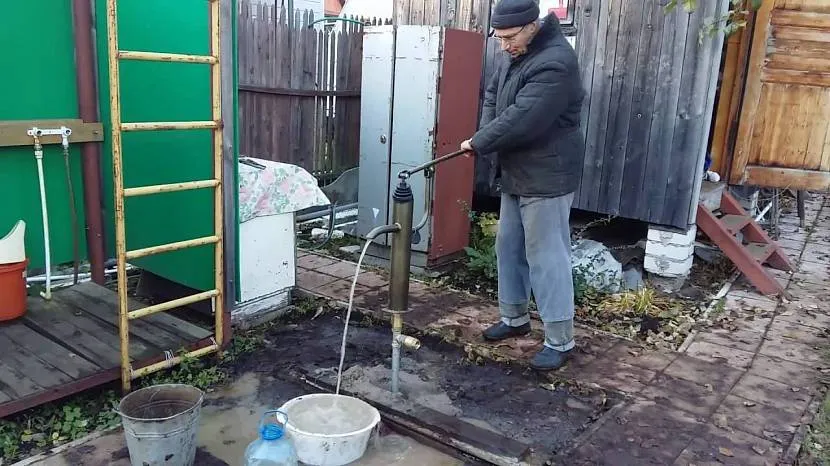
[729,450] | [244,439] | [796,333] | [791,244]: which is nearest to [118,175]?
[244,439]

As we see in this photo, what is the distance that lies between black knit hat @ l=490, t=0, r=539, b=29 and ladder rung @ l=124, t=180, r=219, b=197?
5.20ft

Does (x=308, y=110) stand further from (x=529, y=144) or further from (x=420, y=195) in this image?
(x=529, y=144)

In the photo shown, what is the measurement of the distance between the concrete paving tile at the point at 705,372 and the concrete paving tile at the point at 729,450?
0.47m

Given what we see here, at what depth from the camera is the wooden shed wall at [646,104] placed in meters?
4.47

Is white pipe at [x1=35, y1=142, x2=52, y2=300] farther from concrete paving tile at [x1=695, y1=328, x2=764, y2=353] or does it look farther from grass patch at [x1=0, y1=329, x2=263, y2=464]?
concrete paving tile at [x1=695, y1=328, x2=764, y2=353]

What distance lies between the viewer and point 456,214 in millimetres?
5035

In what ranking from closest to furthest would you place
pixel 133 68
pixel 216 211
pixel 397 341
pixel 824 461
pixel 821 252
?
pixel 824 461 < pixel 397 341 < pixel 216 211 < pixel 133 68 < pixel 821 252

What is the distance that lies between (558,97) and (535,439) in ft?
5.17

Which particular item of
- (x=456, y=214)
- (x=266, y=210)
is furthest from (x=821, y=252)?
(x=266, y=210)

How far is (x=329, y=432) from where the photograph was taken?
2533 mm

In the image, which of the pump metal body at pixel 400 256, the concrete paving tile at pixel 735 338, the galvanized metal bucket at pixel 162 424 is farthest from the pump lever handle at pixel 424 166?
the concrete paving tile at pixel 735 338

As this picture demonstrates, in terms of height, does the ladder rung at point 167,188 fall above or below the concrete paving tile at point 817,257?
above

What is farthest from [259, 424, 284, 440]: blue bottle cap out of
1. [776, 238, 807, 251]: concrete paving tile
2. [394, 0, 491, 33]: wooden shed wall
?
[776, 238, 807, 251]: concrete paving tile

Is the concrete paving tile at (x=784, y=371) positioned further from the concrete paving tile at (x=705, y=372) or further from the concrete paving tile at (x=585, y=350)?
the concrete paving tile at (x=585, y=350)
